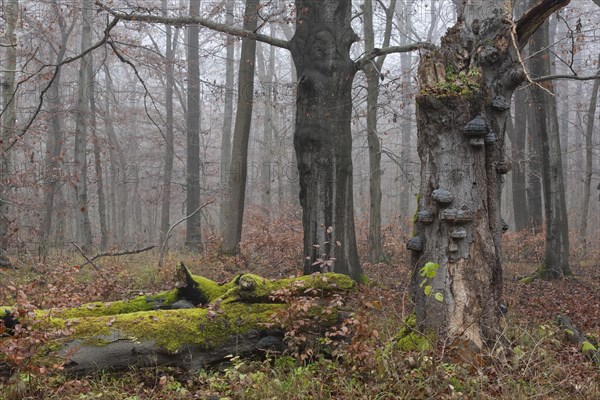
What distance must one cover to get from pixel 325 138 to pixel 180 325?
4.46 metres

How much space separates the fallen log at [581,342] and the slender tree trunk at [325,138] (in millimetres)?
3503

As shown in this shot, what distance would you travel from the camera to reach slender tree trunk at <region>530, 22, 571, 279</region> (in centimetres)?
1204

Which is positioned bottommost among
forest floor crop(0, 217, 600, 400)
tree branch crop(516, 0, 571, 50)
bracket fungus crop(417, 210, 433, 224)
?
forest floor crop(0, 217, 600, 400)

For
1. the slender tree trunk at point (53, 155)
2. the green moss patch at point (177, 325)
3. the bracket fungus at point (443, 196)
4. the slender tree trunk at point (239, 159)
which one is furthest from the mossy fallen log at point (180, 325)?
the slender tree trunk at point (239, 159)

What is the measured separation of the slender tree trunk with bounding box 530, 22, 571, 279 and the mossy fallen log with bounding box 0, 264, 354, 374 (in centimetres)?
759

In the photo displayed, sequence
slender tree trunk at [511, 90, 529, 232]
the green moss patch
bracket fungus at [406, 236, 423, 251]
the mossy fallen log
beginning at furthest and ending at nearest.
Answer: slender tree trunk at [511, 90, 529, 232] < bracket fungus at [406, 236, 423, 251] < the green moss patch < the mossy fallen log

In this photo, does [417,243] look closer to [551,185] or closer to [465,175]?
[465,175]

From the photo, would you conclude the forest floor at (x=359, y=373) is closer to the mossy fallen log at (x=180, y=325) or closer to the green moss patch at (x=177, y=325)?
the mossy fallen log at (x=180, y=325)

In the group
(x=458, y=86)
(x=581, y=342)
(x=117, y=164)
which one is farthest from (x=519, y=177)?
(x=117, y=164)

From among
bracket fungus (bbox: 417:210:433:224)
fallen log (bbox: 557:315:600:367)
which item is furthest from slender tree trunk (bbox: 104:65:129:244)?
fallen log (bbox: 557:315:600:367)

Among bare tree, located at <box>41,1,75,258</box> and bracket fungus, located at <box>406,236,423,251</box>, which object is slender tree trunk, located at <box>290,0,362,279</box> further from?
bare tree, located at <box>41,1,75,258</box>

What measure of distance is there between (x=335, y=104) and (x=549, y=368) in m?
5.54

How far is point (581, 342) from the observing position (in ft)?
19.8

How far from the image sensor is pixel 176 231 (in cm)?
2692
